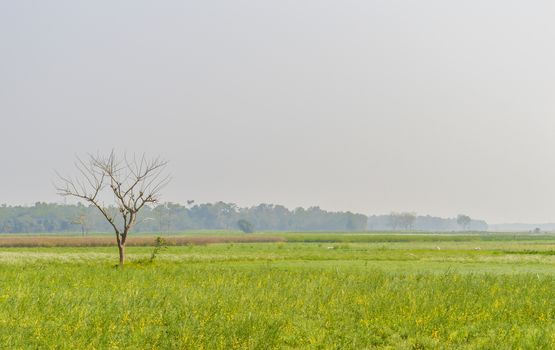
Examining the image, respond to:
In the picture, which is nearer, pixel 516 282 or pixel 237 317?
pixel 237 317

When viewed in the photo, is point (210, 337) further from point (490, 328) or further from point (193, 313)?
point (490, 328)

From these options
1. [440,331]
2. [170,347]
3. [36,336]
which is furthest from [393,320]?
[36,336]

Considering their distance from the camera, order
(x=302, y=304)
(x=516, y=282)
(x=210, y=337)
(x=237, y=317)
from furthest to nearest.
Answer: (x=516, y=282) → (x=302, y=304) → (x=237, y=317) → (x=210, y=337)

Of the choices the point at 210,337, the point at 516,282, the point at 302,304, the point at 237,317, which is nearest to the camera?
the point at 210,337

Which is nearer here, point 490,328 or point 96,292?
point 490,328

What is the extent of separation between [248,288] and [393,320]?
764cm

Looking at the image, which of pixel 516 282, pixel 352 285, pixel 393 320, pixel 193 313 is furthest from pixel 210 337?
pixel 516 282

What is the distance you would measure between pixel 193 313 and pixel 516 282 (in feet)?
55.1

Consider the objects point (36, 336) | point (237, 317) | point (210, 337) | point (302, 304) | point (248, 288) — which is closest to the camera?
point (36, 336)

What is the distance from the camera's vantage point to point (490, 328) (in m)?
19.0

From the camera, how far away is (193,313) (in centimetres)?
1870

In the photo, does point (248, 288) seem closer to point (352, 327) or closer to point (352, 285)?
point (352, 285)

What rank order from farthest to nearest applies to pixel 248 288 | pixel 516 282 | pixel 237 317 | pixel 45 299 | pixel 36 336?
pixel 516 282 < pixel 248 288 < pixel 45 299 < pixel 237 317 < pixel 36 336

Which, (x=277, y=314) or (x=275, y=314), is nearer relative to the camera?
(x=275, y=314)
